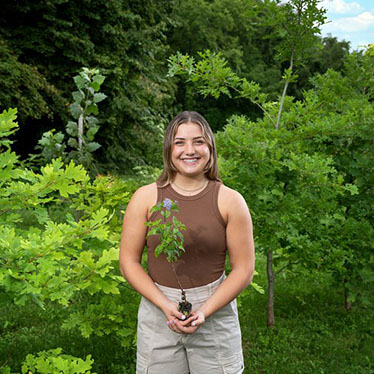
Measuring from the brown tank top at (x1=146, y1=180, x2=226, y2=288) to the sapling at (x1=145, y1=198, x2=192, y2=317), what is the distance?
0.06m

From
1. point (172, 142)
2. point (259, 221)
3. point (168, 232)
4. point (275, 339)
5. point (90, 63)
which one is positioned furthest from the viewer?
point (90, 63)

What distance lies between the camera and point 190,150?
1.98 metres

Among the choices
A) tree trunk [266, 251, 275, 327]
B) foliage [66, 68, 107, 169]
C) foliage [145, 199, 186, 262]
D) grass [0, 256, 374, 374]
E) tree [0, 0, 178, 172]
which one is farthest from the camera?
tree [0, 0, 178, 172]

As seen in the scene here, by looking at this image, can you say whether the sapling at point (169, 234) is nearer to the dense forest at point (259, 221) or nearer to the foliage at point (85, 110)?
the dense forest at point (259, 221)

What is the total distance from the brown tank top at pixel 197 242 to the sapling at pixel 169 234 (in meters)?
0.06

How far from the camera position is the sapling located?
1801 millimetres

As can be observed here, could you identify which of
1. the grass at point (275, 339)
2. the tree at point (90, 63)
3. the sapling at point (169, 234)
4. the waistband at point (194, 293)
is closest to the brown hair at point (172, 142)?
the sapling at point (169, 234)

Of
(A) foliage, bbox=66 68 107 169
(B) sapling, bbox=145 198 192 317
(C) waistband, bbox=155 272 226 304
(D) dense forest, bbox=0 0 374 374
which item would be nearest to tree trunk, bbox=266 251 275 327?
(D) dense forest, bbox=0 0 374 374

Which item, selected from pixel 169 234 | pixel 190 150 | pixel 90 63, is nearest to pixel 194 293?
pixel 169 234

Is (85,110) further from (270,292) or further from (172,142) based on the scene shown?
(172,142)

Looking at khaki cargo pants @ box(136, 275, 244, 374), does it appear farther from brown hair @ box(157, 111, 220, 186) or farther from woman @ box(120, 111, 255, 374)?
brown hair @ box(157, 111, 220, 186)

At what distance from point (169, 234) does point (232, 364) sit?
0.69 m

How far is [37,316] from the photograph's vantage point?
5.06 meters

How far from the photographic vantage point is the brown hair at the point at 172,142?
202 cm
